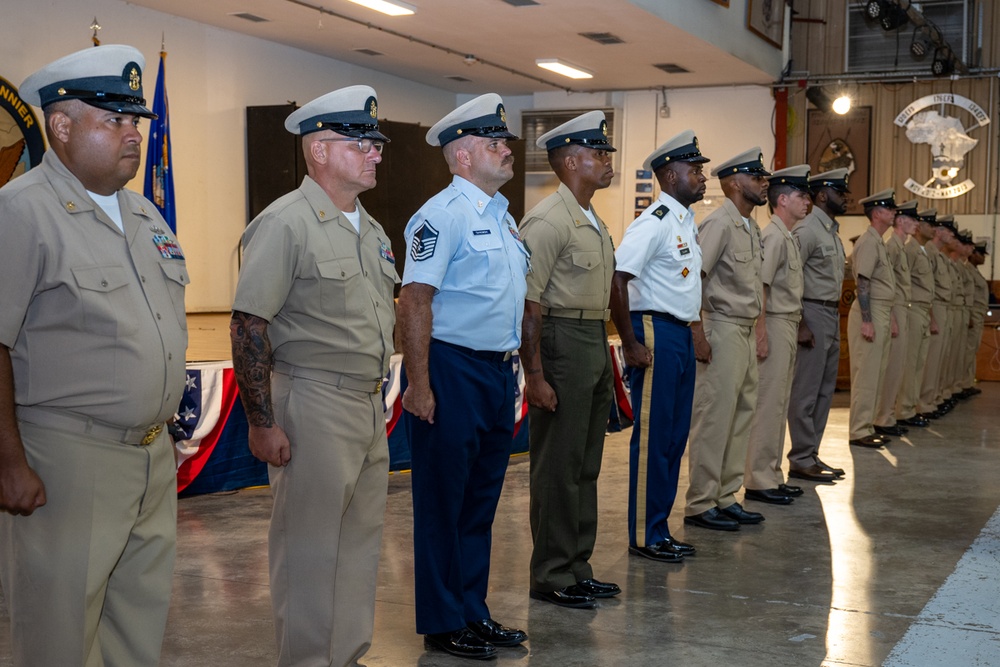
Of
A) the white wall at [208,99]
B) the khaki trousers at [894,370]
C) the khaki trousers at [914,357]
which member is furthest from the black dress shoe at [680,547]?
the white wall at [208,99]

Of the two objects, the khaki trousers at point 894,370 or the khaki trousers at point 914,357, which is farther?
the khaki trousers at point 914,357

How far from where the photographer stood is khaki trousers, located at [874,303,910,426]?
802 centimetres

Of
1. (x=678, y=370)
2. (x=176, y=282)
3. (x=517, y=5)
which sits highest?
(x=517, y=5)

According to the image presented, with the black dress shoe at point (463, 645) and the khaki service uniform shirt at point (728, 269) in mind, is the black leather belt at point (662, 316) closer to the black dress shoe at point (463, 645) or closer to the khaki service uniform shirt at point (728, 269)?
the khaki service uniform shirt at point (728, 269)

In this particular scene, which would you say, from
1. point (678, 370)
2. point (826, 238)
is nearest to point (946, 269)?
point (826, 238)

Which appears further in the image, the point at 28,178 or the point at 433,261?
the point at 433,261

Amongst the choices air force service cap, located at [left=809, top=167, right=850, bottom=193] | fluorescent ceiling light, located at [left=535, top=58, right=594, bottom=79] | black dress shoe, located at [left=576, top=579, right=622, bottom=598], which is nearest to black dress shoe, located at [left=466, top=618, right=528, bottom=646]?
black dress shoe, located at [left=576, top=579, right=622, bottom=598]

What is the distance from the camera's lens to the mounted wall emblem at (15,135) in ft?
27.3

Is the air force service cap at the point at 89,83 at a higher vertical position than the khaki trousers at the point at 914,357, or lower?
higher

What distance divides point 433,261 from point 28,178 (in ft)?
3.96

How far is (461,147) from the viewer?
10.6 feet

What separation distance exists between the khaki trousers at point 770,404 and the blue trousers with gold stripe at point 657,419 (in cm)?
131

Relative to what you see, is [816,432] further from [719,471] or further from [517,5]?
[517,5]

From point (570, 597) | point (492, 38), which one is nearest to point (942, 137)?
point (492, 38)
